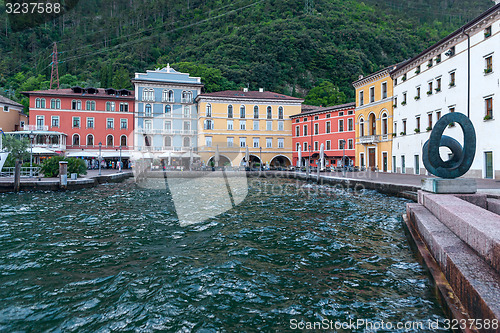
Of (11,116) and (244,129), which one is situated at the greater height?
(11,116)

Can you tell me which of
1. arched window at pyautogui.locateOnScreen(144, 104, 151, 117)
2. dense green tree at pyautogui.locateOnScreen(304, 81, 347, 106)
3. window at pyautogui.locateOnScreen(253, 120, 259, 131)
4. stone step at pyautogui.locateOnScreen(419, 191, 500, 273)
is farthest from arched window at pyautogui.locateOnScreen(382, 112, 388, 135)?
arched window at pyautogui.locateOnScreen(144, 104, 151, 117)

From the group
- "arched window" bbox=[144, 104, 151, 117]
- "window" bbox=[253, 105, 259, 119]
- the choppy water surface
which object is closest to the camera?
the choppy water surface

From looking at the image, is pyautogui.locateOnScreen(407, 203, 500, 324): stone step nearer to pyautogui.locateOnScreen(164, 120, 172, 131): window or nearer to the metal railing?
the metal railing

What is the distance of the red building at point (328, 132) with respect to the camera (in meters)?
40.3

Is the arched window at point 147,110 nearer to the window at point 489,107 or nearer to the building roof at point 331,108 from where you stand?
the building roof at point 331,108

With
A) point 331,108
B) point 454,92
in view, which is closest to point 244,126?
point 331,108

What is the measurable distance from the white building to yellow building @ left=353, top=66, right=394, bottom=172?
113cm

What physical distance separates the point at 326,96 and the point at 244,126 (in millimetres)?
25551

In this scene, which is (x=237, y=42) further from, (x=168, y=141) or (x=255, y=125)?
(x=168, y=141)

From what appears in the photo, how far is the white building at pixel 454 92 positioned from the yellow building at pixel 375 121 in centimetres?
113

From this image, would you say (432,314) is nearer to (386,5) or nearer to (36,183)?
(36,183)

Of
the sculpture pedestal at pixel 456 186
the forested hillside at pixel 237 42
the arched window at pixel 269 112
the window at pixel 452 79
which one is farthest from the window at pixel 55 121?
the sculpture pedestal at pixel 456 186

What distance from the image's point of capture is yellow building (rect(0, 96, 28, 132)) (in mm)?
44891

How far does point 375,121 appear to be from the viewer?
36.0m
